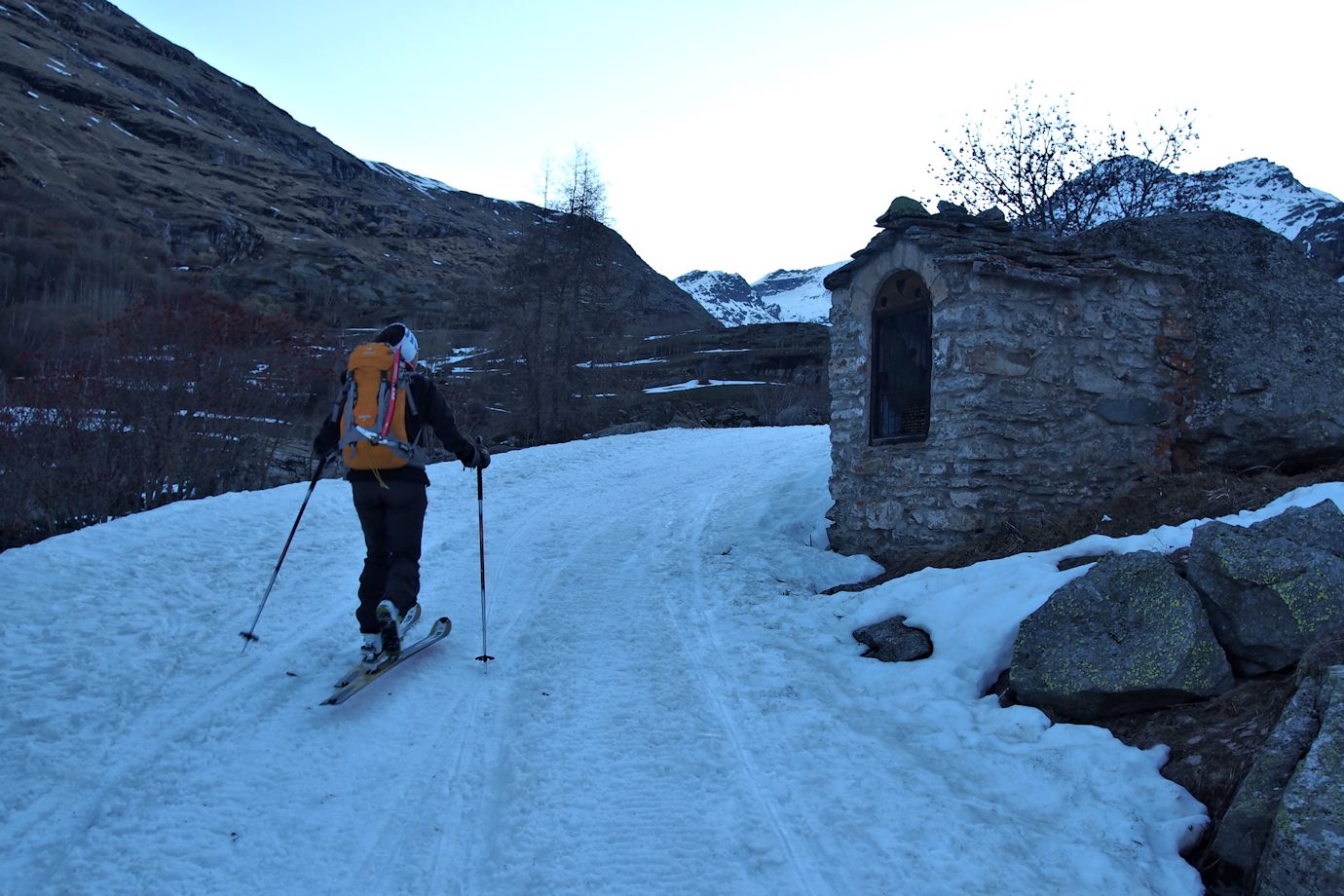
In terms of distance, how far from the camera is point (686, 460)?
15.7 meters

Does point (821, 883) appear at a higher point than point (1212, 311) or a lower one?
lower

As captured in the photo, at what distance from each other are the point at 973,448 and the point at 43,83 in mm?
91753

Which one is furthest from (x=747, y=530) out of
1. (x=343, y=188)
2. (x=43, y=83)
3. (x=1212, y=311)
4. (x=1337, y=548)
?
(x=343, y=188)

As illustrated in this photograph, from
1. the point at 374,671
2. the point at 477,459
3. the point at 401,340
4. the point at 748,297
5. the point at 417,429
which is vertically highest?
the point at 748,297

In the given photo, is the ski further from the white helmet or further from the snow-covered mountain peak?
the snow-covered mountain peak

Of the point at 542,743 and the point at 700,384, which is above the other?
the point at 700,384

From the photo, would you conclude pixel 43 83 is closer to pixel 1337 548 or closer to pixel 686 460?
pixel 686 460

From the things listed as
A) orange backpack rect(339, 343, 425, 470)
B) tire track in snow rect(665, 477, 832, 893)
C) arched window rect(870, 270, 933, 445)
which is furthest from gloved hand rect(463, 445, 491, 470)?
arched window rect(870, 270, 933, 445)

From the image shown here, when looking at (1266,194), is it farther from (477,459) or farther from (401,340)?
(401,340)

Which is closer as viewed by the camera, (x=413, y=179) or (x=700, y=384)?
(x=700, y=384)

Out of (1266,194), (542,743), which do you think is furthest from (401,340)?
(1266,194)

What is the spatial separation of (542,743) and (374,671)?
1284mm

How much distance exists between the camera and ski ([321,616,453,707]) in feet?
14.7

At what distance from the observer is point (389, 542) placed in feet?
17.1
